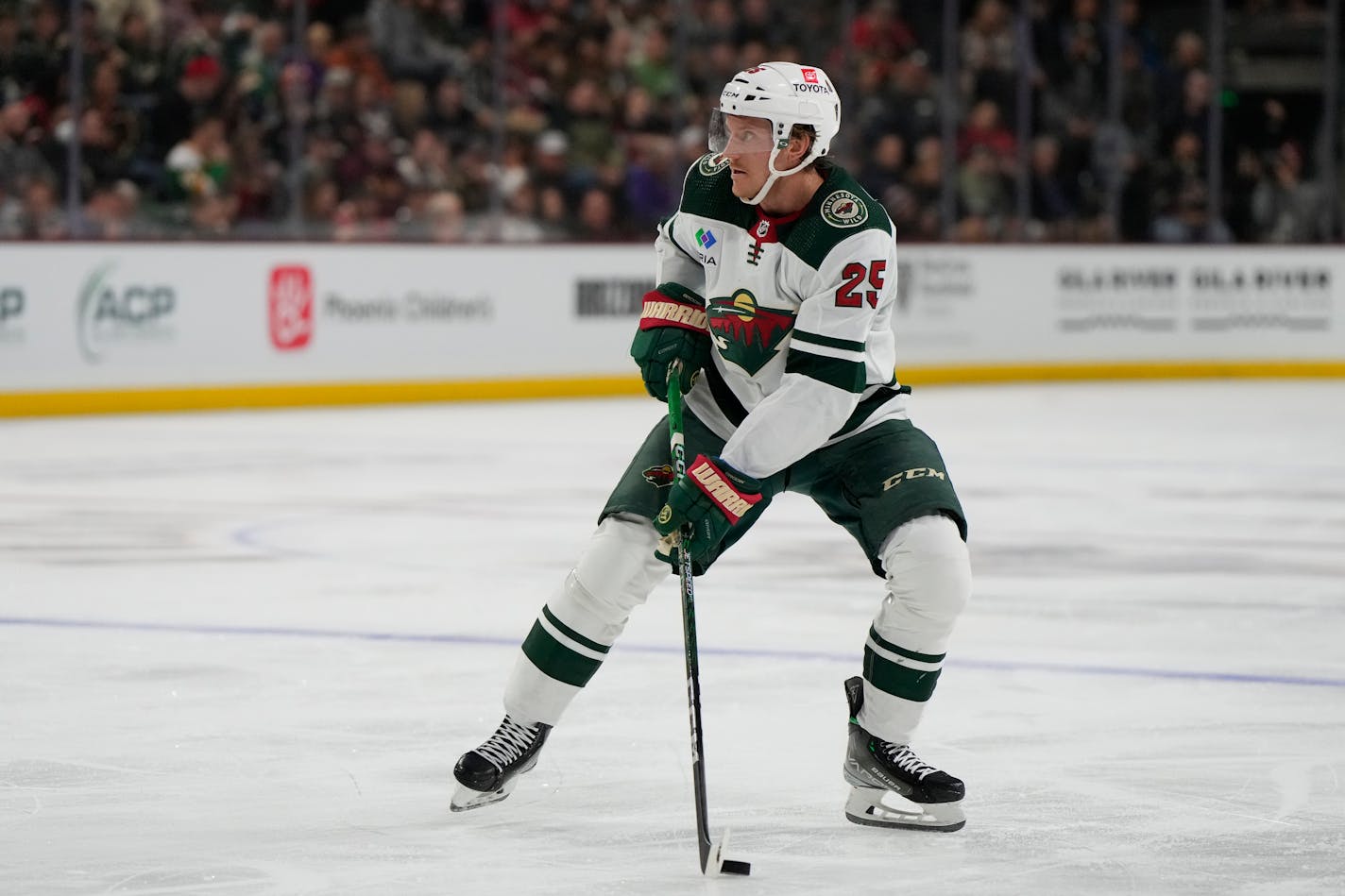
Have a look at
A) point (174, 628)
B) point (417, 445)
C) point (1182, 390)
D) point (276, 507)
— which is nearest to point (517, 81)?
point (417, 445)

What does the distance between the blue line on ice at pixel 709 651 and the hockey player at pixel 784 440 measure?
45.4 inches

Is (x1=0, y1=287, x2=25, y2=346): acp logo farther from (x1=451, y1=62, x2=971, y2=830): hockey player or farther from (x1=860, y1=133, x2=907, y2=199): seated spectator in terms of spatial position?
(x1=451, y1=62, x2=971, y2=830): hockey player

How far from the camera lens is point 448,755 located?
3.63 m

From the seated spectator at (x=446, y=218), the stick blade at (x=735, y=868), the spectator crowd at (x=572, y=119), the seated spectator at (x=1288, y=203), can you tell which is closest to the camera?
the stick blade at (x=735, y=868)

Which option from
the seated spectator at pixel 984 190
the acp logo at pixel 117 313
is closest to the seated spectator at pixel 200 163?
the acp logo at pixel 117 313

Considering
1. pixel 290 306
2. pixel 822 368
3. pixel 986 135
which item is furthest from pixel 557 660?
pixel 986 135

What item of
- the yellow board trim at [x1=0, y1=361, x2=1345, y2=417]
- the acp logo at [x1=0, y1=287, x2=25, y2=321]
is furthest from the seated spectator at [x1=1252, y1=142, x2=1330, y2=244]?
the acp logo at [x1=0, y1=287, x2=25, y2=321]

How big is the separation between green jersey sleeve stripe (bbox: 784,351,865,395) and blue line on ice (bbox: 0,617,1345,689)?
147cm

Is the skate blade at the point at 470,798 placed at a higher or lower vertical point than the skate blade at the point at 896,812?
higher

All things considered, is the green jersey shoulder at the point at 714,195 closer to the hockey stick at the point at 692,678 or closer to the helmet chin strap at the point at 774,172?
the helmet chin strap at the point at 774,172

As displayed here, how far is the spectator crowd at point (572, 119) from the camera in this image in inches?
416

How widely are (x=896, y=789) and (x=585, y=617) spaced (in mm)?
529

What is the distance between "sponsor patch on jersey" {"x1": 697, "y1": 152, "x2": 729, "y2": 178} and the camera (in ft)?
11.0

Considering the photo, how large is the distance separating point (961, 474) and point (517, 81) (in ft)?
15.9
